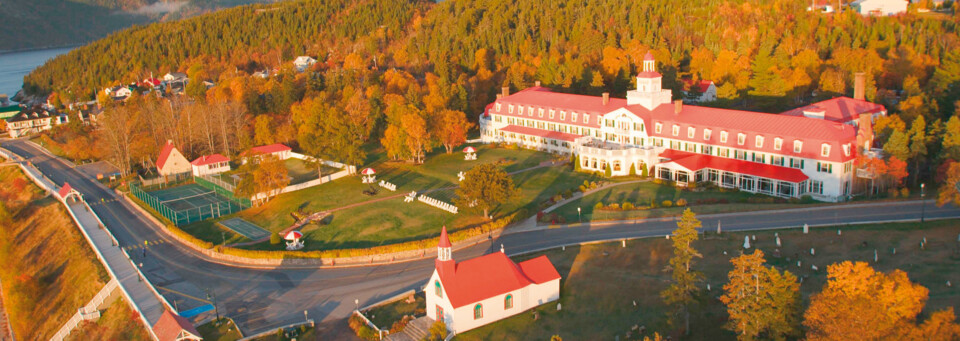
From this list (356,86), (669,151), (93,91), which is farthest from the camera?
(93,91)

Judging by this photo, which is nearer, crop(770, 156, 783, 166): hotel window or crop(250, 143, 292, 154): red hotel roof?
crop(770, 156, 783, 166): hotel window

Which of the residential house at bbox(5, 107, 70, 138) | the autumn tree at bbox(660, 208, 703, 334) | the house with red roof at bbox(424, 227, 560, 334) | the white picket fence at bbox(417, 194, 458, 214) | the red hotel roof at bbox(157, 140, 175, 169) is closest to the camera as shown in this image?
the autumn tree at bbox(660, 208, 703, 334)

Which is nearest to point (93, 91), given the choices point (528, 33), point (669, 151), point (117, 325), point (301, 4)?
point (301, 4)

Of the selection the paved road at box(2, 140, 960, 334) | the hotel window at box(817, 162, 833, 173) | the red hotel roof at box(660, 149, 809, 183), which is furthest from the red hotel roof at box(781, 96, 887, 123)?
the paved road at box(2, 140, 960, 334)

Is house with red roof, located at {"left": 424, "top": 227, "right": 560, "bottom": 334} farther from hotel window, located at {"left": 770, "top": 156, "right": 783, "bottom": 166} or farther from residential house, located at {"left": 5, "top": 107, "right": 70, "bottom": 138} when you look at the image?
residential house, located at {"left": 5, "top": 107, "right": 70, "bottom": 138}

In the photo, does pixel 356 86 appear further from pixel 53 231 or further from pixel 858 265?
pixel 858 265

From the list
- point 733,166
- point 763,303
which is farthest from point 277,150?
point 763,303
